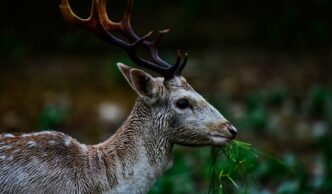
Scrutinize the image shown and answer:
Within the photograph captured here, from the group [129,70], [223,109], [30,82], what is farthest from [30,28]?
[129,70]

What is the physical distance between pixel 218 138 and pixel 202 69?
698 cm

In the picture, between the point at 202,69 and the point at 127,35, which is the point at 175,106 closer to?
the point at 127,35

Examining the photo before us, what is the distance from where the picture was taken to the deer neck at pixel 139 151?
6.14m

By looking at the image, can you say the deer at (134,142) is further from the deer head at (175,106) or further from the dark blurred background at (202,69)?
the dark blurred background at (202,69)

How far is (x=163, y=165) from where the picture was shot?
20.6 feet

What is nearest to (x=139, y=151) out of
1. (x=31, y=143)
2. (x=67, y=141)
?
(x=67, y=141)

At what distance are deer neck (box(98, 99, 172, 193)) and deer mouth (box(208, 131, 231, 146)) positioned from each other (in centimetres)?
33

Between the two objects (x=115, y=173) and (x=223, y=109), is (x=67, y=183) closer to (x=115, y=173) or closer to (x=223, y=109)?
(x=115, y=173)

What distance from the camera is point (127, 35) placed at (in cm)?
659

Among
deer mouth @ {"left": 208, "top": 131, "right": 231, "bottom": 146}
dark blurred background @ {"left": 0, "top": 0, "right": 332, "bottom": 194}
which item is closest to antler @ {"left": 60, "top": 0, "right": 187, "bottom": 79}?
deer mouth @ {"left": 208, "top": 131, "right": 231, "bottom": 146}

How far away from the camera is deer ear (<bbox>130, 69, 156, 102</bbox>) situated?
6.19 metres

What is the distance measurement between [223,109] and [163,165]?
15.9ft

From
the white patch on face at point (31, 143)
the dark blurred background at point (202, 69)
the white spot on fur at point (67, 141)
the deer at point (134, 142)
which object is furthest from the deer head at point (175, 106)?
the dark blurred background at point (202, 69)

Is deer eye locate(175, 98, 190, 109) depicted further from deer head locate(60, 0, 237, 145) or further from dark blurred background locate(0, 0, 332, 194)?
dark blurred background locate(0, 0, 332, 194)
